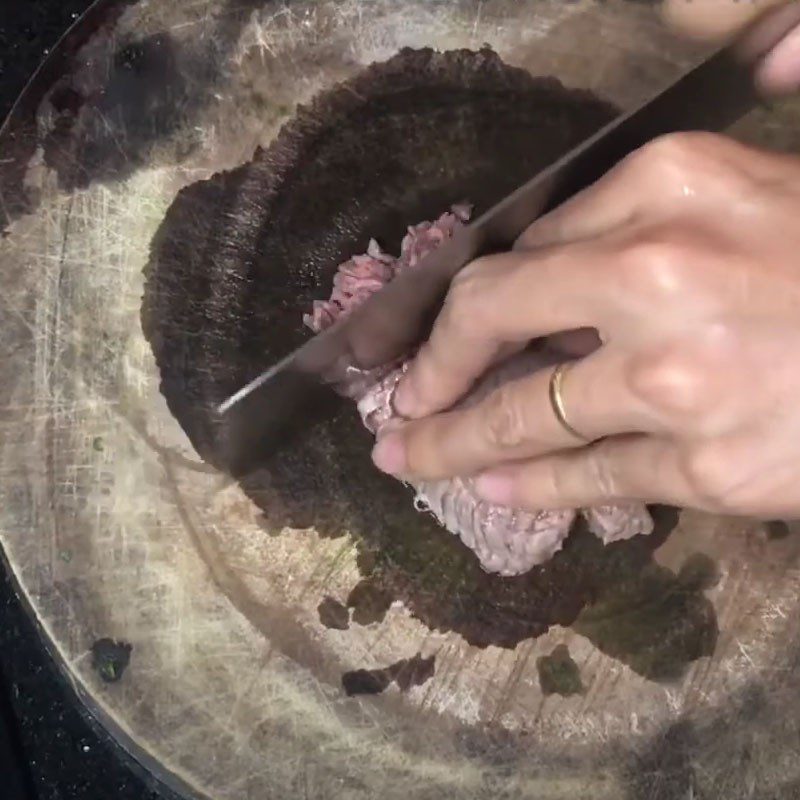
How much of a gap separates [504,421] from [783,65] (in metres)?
0.46

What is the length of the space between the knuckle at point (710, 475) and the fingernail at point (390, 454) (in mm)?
314

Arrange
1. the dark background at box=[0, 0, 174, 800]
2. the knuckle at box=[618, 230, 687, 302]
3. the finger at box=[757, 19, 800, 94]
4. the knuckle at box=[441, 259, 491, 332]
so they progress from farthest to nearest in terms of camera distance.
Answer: the dark background at box=[0, 0, 174, 800] → the finger at box=[757, 19, 800, 94] → the knuckle at box=[441, 259, 491, 332] → the knuckle at box=[618, 230, 687, 302]

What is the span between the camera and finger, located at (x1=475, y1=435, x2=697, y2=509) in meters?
0.81

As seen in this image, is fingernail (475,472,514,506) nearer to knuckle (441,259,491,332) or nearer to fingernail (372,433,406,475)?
fingernail (372,433,406,475)

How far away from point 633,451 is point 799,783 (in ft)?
1.51

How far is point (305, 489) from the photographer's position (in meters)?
1.06

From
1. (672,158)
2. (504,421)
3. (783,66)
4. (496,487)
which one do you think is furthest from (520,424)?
(783,66)

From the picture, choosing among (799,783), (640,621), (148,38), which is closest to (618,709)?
(640,621)

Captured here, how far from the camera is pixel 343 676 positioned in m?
1.03

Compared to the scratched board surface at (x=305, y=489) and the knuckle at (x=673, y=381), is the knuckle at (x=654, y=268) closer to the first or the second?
the knuckle at (x=673, y=381)

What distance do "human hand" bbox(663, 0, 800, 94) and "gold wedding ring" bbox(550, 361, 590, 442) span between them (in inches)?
15.8

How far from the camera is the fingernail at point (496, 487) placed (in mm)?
966

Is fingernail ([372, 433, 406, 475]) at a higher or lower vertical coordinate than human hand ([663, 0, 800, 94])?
lower

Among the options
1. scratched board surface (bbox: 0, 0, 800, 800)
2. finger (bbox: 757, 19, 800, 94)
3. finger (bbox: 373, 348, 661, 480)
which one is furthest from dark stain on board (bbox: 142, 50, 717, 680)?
finger (bbox: 757, 19, 800, 94)
